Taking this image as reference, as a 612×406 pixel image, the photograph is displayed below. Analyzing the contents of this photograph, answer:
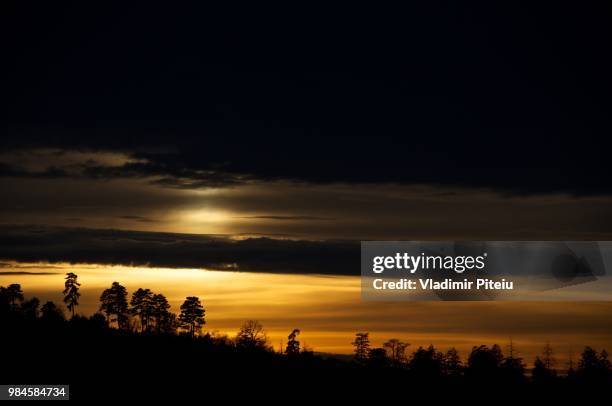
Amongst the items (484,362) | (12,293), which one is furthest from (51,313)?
(484,362)

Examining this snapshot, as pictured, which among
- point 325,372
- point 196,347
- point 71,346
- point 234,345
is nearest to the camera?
point 71,346

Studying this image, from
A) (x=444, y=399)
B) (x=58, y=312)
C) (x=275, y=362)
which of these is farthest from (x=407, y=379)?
(x=58, y=312)

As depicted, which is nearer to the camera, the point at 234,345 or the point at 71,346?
the point at 71,346

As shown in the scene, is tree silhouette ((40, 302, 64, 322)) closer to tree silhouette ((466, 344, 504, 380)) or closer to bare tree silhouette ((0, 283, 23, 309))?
bare tree silhouette ((0, 283, 23, 309))

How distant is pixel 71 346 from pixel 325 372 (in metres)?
39.4

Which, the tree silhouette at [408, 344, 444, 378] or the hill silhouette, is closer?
the hill silhouette

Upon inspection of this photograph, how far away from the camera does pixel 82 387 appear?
11481 cm

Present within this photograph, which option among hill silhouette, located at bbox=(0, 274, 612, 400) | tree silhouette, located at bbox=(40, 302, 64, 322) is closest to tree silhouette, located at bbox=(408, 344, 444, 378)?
hill silhouette, located at bbox=(0, 274, 612, 400)

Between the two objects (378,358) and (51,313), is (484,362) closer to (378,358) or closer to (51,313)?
(378,358)

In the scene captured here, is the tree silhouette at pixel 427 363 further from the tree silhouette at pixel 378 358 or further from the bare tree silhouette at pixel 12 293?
the bare tree silhouette at pixel 12 293

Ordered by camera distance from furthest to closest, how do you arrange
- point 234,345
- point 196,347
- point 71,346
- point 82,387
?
1. point 234,345
2. point 196,347
3. point 71,346
4. point 82,387

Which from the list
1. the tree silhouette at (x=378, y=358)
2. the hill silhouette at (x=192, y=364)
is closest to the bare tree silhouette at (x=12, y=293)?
the hill silhouette at (x=192, y=364)

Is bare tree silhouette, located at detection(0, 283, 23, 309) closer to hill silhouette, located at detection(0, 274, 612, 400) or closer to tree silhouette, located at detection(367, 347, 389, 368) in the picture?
hill silhouette, located at detection(0, 274, 612, 400)

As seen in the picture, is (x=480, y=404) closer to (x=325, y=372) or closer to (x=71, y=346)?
(x=325, y=372)
